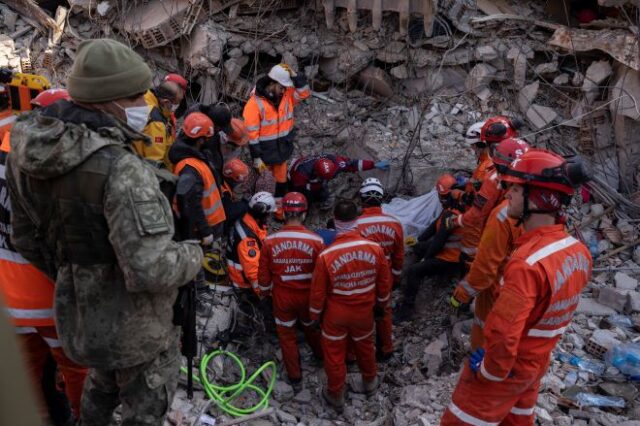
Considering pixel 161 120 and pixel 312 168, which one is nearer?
pixel 161 120

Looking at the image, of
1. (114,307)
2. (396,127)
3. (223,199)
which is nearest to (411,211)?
(396,127)

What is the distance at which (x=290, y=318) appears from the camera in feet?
15.9

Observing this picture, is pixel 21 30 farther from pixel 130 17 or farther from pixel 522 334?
pixel 522 334

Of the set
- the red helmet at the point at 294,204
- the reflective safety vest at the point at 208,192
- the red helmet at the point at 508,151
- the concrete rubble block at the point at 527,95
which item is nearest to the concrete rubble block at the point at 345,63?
the concrete rubble block at the point at 527,95

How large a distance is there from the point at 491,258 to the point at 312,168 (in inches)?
124


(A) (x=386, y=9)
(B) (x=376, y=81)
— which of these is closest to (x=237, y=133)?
(B) (x=376, y=81)

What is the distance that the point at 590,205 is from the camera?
20.9 feet

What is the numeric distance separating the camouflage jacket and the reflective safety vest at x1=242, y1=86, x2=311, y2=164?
156 inches

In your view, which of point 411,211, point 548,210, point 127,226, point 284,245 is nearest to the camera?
point 127,226

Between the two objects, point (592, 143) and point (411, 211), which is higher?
point (592, 143)

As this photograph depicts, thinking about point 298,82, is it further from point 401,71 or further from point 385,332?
point 385,332

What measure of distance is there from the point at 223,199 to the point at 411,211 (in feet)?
7.27

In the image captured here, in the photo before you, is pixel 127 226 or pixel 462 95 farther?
pixel 462 95

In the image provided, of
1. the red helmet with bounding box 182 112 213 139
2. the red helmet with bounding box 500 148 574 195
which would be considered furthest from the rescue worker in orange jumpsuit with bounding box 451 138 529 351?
the red helmet with bounding box 182 112 213 139
